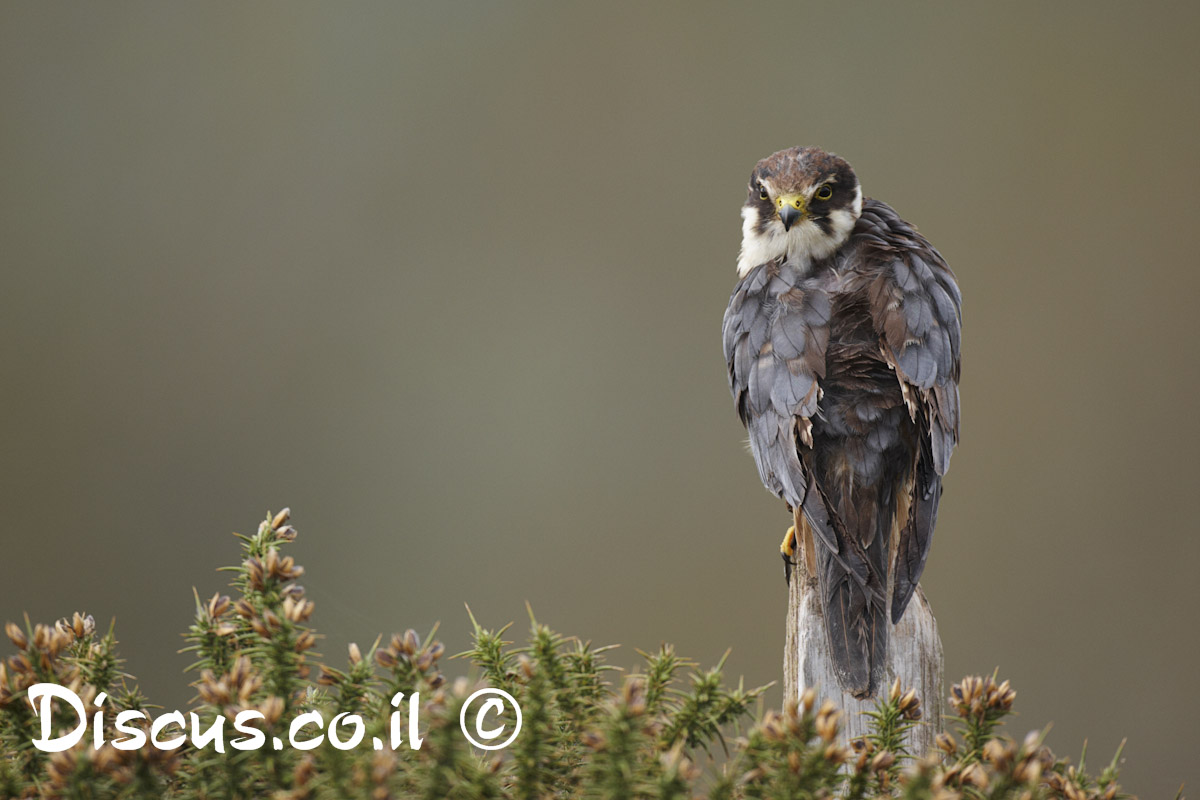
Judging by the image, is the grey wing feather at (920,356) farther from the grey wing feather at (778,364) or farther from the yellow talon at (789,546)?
the yellow talon at (789,546)

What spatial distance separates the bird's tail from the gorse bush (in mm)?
253

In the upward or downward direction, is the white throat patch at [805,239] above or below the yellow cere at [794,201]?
below

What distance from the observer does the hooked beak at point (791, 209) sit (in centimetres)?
162

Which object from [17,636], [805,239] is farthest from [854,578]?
[17,636]

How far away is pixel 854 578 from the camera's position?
1267mm

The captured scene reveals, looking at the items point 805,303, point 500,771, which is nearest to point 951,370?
point 805,303

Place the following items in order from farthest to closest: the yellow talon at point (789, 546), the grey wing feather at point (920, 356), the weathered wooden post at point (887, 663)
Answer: the yellow talon at point (789, 546)
the grey wing feather at point (920, 356)
the weathered wooden post at point (887, 663)

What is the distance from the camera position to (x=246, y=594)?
34.6 inches

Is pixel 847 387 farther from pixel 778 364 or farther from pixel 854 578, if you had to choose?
pixel 854 578

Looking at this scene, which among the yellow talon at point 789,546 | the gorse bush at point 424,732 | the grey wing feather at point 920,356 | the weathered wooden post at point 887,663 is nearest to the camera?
the gorse bush at point 424,732

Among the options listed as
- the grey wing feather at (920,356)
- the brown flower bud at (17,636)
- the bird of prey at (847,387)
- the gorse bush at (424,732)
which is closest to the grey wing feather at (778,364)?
the bird of prey at (847,387)

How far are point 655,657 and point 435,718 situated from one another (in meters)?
0.27

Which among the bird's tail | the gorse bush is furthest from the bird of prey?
the gorse bush

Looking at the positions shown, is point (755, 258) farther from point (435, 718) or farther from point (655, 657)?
point (435, 718)
